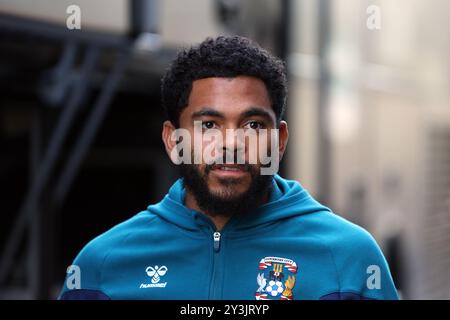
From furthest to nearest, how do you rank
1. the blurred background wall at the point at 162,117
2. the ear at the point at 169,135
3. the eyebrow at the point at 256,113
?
the blurred background wall at the point at 162,117 < the ear at the point at 169,135 < the eyebrow at the point at 256,113

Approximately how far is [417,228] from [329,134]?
201 centimetres

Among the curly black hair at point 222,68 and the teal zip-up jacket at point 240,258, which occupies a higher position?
the curly black hair at point 222,68

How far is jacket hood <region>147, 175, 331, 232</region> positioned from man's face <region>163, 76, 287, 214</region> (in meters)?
0.10

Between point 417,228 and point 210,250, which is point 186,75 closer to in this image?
point 210,250

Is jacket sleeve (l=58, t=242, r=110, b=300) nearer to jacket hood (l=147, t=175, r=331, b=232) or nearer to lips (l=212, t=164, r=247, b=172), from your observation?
jacket hood (l=147, t=175, r=331, b=232)

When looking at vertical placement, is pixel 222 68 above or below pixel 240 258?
above

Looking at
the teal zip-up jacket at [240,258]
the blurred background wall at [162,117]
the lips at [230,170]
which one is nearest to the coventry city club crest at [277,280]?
the teal zip-up jacket at [240,258]

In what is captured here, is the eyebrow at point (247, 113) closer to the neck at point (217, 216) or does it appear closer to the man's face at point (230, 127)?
the man's face at point (230, 127)

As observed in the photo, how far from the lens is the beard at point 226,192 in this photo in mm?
1921

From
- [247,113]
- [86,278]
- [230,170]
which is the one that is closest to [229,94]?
[247,113]

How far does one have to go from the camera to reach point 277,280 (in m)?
1.95

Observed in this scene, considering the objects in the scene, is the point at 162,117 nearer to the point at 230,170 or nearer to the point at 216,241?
the point at 216,241

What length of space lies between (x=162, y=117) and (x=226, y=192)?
6.81 meters

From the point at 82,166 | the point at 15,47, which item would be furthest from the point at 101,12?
the point at 82,166
